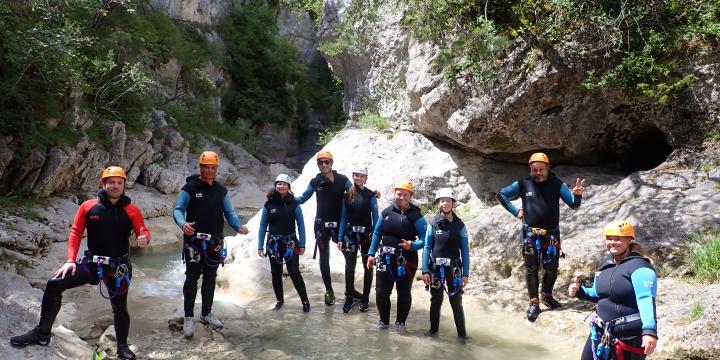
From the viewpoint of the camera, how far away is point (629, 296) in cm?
362

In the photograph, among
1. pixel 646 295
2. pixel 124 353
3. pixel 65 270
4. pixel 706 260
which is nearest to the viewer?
pixel 646 295

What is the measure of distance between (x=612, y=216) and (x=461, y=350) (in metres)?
3.50

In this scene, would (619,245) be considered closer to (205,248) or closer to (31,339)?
(205,248)

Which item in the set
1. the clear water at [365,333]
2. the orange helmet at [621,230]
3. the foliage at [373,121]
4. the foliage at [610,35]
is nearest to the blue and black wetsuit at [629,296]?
the orange helmet at [621,230]

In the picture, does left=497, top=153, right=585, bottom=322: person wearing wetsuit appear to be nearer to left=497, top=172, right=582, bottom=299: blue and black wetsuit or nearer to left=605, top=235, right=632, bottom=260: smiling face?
left=497, top=172, right=582, bottom=299: blue and black wetsuit

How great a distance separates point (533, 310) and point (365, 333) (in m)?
2.06

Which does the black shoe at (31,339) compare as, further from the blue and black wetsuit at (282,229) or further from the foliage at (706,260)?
the foliage at (706,260)

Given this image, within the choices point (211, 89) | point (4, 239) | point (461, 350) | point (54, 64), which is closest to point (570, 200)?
point (461, 350)

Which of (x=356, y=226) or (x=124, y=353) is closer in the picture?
(x=124, y=353)

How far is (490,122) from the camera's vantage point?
30.1 feet

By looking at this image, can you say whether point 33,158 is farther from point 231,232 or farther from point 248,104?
point 248,104

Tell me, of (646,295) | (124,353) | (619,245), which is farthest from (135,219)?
(646,295)

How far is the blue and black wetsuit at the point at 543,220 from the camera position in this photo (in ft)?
20.2

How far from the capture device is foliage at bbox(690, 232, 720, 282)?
5.85m
